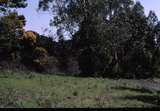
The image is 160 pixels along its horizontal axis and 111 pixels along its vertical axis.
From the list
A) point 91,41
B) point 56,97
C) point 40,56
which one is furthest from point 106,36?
point 56,97

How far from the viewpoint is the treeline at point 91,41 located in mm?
56750

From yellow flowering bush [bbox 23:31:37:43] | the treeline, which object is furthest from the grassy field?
yellow flowering bush [bbox 23:31:37:43]

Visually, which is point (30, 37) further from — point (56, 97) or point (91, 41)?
point (56, 97)

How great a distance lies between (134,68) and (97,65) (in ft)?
22.4

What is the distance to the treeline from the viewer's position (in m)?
56.8

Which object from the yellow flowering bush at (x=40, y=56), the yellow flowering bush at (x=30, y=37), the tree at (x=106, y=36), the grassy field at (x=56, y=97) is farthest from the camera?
the yellow flowering bush at (x=30, y=37)

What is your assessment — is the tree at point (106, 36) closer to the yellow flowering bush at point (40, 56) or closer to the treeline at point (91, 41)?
the treeline at point (91, 41)

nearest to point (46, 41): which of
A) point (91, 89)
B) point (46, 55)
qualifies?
point (46, 55)

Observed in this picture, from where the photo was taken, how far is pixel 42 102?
1975 cm

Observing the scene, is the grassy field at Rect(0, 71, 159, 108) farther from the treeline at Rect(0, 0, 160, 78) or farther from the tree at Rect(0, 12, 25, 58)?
the tree at Rect(0, 12, 25, 58)

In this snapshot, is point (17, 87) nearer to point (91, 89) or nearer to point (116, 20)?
point (91, 89)

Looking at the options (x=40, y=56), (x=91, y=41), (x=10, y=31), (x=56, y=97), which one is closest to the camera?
(x=56, y=97)

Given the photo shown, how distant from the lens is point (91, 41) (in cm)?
5662

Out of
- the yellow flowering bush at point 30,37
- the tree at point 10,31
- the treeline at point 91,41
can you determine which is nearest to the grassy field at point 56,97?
the treeline at point 91,41
